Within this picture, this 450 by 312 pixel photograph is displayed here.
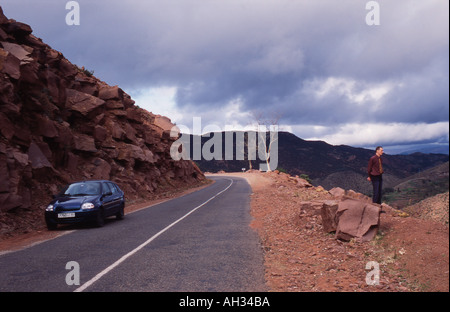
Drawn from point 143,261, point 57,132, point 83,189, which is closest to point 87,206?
point 83,189

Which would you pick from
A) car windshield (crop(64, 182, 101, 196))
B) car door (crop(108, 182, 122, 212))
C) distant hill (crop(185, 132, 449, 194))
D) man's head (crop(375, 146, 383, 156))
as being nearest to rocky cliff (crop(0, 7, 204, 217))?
car windshield (crop(64, 182, 101, 196))

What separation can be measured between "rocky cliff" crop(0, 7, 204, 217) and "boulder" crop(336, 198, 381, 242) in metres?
11.6

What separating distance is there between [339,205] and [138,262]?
4.97 meters

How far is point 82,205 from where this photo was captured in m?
11.6

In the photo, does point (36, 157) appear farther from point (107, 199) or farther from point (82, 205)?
point (82, 205)

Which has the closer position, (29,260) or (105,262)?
(105,262)

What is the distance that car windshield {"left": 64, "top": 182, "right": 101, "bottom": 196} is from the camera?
41.5ft

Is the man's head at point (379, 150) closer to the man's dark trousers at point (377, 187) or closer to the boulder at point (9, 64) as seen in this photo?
the man's dark trousers at point (377, 187)

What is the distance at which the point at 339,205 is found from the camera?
834 cm

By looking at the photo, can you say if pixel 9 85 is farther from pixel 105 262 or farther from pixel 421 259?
pixel 421 259

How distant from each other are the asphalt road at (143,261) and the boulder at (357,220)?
2124 millimetres

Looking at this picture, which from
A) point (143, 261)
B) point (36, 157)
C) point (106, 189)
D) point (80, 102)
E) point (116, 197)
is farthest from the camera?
point (80, 102)

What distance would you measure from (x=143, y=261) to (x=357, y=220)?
5.04 metres
